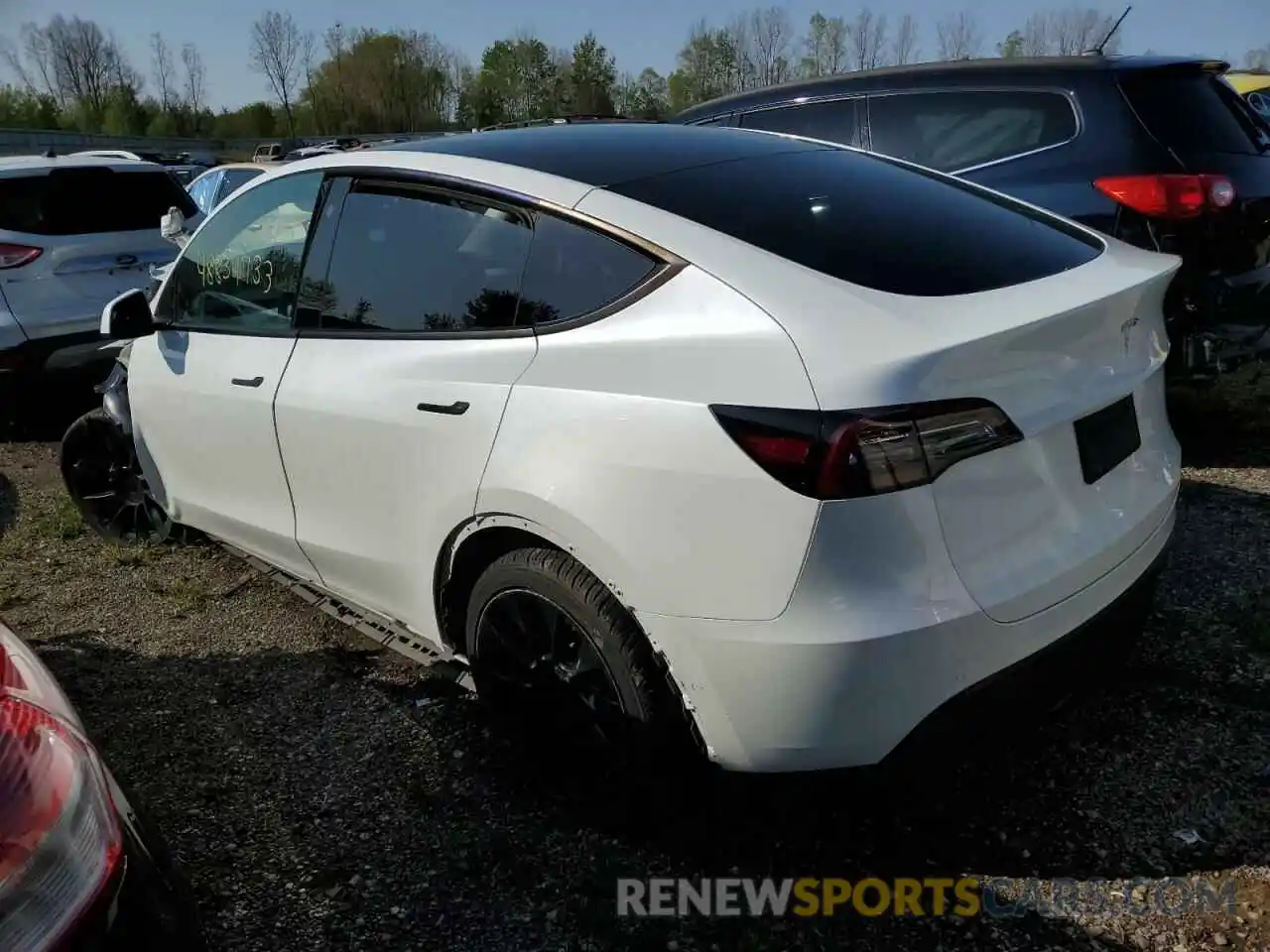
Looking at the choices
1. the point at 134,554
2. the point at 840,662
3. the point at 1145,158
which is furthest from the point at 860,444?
the point at 134,554

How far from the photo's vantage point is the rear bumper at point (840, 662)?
195 centimetres

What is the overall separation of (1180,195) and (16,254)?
650cm

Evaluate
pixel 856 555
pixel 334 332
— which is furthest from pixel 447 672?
pixel 856 555

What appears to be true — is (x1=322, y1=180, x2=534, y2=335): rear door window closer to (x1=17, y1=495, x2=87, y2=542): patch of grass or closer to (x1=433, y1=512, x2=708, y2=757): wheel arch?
(x1=433, y1=512, x2=708, y2=757): wheel arch

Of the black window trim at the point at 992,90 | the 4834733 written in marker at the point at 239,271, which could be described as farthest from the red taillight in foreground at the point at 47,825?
the black window trim at the point at 992,90

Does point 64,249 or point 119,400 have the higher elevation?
point 64,249

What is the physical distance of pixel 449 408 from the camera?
258 centimetres

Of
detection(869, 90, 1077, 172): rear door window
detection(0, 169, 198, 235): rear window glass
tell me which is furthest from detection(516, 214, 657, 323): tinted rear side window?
detection(0, 169, 198, 235): rear window glass

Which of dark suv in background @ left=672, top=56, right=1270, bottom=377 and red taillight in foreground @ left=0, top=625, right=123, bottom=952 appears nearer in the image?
red taillight in foreground @ left=0, top=625, right=123, bottom=952

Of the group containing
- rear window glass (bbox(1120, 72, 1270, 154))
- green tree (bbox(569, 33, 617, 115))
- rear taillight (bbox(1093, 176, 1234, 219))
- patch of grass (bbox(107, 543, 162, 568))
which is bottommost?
patch of grass (bbox(107, 543, 162, 568))

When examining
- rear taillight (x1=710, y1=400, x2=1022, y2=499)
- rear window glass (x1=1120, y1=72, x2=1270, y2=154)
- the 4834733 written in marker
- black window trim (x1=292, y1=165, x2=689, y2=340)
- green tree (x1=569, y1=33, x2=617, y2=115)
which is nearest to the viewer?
rear taillight (x1=710, y1=400, x2=1022, y2=499)

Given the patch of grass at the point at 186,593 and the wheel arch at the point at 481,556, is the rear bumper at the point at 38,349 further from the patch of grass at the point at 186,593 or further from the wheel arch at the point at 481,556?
the wheel arch at the point at 481,556

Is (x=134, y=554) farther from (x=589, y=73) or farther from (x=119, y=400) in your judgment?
(x=589, y=73)

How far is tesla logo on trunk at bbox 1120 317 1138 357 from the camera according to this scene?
2.41 m
